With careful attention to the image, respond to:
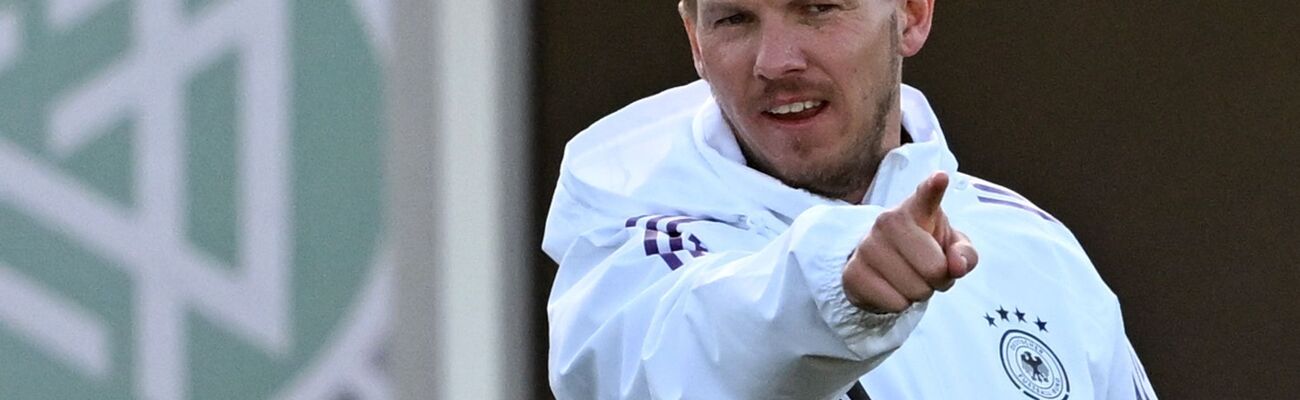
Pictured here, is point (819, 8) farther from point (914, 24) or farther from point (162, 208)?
point (162, 208)

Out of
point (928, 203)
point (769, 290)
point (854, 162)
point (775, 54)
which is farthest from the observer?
point (854, 162)

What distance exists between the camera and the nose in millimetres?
2211

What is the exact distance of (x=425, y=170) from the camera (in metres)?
1.86

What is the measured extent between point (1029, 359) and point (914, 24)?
43cm

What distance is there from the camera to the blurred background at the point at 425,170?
190cm

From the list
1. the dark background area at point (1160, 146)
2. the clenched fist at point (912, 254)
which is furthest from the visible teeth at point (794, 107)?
the dark background area at point (1160, 146)

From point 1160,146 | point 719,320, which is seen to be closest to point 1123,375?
point 719,320

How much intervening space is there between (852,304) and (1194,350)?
2246 millimetres

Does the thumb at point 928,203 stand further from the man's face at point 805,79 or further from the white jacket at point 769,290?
the man's face at point 805,79

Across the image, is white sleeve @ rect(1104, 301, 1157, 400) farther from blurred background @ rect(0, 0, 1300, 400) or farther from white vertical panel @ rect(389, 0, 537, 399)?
white vertical panel @ rect(389, 0, 537, 399)

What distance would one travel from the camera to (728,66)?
7.39ft

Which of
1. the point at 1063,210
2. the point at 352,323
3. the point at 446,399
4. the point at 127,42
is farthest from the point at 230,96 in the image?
the point at 1063,210

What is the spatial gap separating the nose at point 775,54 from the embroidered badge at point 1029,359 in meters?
0.36

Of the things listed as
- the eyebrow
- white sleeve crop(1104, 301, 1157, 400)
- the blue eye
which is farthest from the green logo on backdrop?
white sleeve crop(1104, 301, 1157, 400)
